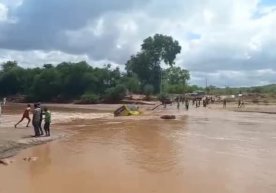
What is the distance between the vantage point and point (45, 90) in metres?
104

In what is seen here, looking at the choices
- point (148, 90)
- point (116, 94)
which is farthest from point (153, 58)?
point (116, 94)

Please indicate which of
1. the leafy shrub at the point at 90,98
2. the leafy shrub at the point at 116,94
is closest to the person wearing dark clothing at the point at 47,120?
the leafy shrub at the point at 116,94

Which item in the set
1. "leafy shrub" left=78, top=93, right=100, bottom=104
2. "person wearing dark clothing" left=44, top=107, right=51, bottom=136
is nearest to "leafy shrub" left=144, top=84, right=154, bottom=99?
"leafy shrub" left=78, top=93, right=100, bottom=104

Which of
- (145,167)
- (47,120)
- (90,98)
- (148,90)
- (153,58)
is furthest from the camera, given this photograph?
(153,58)

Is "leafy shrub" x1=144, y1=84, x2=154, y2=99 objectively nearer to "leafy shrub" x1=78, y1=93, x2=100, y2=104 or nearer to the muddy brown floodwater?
"leafy shrub" x1=78, y1=93, x2=100, y2=104

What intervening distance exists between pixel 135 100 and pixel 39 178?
73.7 m

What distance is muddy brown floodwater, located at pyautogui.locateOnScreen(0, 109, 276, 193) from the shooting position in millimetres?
12656

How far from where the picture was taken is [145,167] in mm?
15758

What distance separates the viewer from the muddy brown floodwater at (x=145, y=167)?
1266 cm

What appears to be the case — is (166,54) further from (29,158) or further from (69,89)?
(29,158)

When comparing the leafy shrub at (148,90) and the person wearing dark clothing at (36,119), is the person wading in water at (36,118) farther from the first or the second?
the leafy shrub at (148,90)

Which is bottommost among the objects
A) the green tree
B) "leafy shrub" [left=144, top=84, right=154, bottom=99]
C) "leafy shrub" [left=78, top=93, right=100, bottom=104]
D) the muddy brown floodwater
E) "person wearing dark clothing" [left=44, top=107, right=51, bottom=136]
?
the muddy brown floodwater

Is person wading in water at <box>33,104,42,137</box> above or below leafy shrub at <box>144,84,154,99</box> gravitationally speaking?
below

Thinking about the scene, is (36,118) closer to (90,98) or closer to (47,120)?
(47,120)
